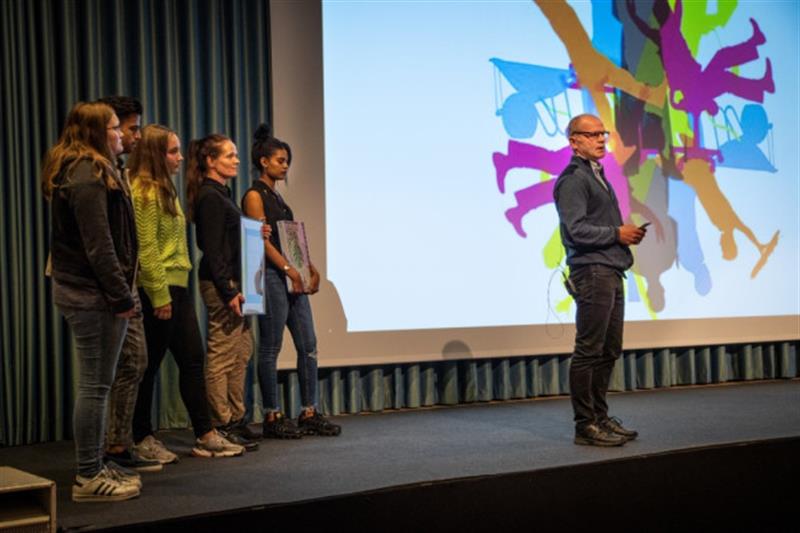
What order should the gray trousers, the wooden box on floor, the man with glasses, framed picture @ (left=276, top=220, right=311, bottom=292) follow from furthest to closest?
framed picture @ (left=276, top=220, right=311, bottom=292) < the man with glasses < the gray trousers < the wooden box on floor

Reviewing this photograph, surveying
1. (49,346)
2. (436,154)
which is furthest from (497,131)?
(49,346)

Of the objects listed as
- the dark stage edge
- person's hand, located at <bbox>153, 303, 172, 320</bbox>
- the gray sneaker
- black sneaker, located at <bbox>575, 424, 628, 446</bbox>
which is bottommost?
the dark stage edge

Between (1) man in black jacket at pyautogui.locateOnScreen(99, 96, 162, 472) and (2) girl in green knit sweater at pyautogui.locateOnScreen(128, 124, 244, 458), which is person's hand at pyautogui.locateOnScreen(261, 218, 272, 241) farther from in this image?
(1) man in black jacket at pyautogui.locateOnScreen(99, 96, 162, 472)

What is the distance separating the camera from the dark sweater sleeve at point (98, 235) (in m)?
2.53

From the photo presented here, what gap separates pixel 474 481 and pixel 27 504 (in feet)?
4.12

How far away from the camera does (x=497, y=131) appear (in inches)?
198

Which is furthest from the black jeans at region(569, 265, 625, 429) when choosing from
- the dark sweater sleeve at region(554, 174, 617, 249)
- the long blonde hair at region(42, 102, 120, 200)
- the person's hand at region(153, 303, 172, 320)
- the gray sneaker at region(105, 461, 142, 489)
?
the long blonde hair at region(42, 102, 120, 200)

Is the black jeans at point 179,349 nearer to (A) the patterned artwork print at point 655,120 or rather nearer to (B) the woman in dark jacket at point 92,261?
(B) the woman in dark jacket at point 92,261

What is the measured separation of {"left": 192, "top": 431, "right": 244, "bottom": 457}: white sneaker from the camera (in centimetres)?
341

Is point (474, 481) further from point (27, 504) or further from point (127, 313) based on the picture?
point (27, 504)

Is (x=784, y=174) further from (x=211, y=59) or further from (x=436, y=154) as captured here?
(x=211, y=59)

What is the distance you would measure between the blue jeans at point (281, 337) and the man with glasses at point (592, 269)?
3.56ft

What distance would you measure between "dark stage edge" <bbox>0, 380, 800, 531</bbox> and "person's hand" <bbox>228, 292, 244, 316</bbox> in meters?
0.53

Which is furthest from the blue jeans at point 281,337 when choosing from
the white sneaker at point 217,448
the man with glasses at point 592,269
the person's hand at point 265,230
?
the man with glasses at point 592,269
